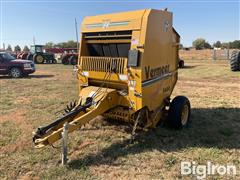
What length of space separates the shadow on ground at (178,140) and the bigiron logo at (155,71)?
1.30 metres

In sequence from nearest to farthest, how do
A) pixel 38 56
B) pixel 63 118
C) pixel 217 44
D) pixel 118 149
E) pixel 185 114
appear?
1. pixel 63 118
2. pixel 118 149
3. pixel 185 114
4. pixel 38 56
5. pixel 217 44

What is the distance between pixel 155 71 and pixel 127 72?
2.26 ft

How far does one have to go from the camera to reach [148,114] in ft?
17.9

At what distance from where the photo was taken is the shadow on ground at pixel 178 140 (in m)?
4.67

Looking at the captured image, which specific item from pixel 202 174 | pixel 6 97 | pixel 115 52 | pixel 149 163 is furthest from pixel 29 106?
pixel 202 174

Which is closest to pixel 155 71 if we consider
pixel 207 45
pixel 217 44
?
Answer: pixel 207 45

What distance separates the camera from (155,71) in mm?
5387

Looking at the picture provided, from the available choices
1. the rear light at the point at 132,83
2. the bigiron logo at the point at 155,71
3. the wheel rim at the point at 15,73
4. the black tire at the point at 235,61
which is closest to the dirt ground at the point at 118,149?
the rear light at the point at 132,83

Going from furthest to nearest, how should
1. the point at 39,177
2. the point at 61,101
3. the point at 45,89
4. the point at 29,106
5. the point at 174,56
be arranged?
the point at 45,89 < the point at 61,101 < the point at 29,106 < the point at 174,56 < the point at 39,177

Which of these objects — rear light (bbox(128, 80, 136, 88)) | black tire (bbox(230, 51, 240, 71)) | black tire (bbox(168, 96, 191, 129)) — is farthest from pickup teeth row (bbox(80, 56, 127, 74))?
black tire (bbox(230, 51, 240, 71))

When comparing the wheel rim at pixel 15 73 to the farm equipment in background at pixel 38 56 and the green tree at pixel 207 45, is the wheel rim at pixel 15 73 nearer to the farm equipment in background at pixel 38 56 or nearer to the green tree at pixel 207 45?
the farm equipment in background at pixel 38 56

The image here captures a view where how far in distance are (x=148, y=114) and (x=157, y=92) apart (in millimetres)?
524

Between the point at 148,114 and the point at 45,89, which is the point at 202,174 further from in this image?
the point at 45,89

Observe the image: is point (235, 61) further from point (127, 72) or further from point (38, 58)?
point (38, 58)
